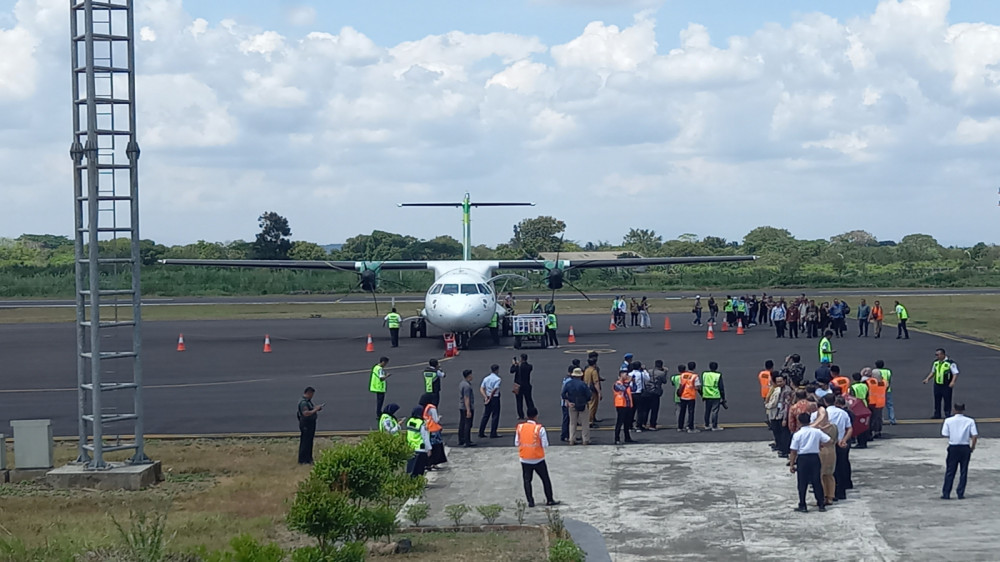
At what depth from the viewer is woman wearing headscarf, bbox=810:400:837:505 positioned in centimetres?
1327

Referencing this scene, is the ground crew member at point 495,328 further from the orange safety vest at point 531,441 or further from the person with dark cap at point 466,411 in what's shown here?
the orange safety vest at point 531,441

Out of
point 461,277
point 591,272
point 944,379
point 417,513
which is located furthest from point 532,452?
point 591,272

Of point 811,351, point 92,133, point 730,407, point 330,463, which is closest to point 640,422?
point 730,407

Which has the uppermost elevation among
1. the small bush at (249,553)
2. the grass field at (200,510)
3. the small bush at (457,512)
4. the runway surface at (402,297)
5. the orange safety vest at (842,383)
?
the runway surface at (402,297)

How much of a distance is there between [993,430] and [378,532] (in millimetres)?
12916

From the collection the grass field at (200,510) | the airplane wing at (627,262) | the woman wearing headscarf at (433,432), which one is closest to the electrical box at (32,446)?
Answer: the grass field at (200,510)

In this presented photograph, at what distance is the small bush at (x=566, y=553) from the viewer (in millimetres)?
10559

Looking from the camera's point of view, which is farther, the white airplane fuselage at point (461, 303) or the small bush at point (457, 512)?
the white airplane fuselage at point (461, 303)

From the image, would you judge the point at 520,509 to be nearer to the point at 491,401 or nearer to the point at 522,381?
the point at 491,401

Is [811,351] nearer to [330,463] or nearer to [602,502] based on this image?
[602,502]

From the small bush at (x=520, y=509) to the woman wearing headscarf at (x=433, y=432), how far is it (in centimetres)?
222

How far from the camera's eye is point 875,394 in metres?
17.6

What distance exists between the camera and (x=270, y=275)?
8838 centimetres

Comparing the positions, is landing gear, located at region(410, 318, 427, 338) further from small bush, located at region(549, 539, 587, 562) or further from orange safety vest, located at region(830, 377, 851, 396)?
small bush, located at region(549, 539, 587, 562)
